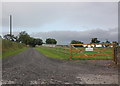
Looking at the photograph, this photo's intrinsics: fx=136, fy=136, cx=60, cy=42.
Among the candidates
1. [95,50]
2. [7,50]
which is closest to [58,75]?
[95,50]

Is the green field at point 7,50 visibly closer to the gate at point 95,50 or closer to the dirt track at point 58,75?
the gate at point 95,50

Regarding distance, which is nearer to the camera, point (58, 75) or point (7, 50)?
point (58, 75)

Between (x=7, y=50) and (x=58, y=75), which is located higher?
(x=58, y=75)

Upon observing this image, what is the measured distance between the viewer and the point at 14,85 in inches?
199

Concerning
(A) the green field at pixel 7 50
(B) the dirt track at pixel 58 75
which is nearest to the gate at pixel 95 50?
(B) the dirt track at pixel 58 75

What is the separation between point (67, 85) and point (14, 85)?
1.97 metres

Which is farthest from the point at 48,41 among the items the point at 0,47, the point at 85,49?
the point at 85,49

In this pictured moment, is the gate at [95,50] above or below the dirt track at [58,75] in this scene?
above

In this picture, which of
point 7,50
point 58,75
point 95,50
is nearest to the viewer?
point 58,75

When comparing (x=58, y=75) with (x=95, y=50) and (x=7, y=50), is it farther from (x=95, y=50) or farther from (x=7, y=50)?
(x=7, y=50)

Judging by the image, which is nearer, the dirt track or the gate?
the dirt track

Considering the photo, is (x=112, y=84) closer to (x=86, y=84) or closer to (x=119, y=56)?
(x=86, y=84)

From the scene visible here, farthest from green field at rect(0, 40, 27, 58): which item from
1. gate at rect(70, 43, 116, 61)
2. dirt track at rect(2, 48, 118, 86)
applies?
dirt track at rect(2, 48, 118, 86)

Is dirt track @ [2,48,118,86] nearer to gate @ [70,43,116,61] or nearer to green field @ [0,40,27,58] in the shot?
gate @ [70,43,116,61]
